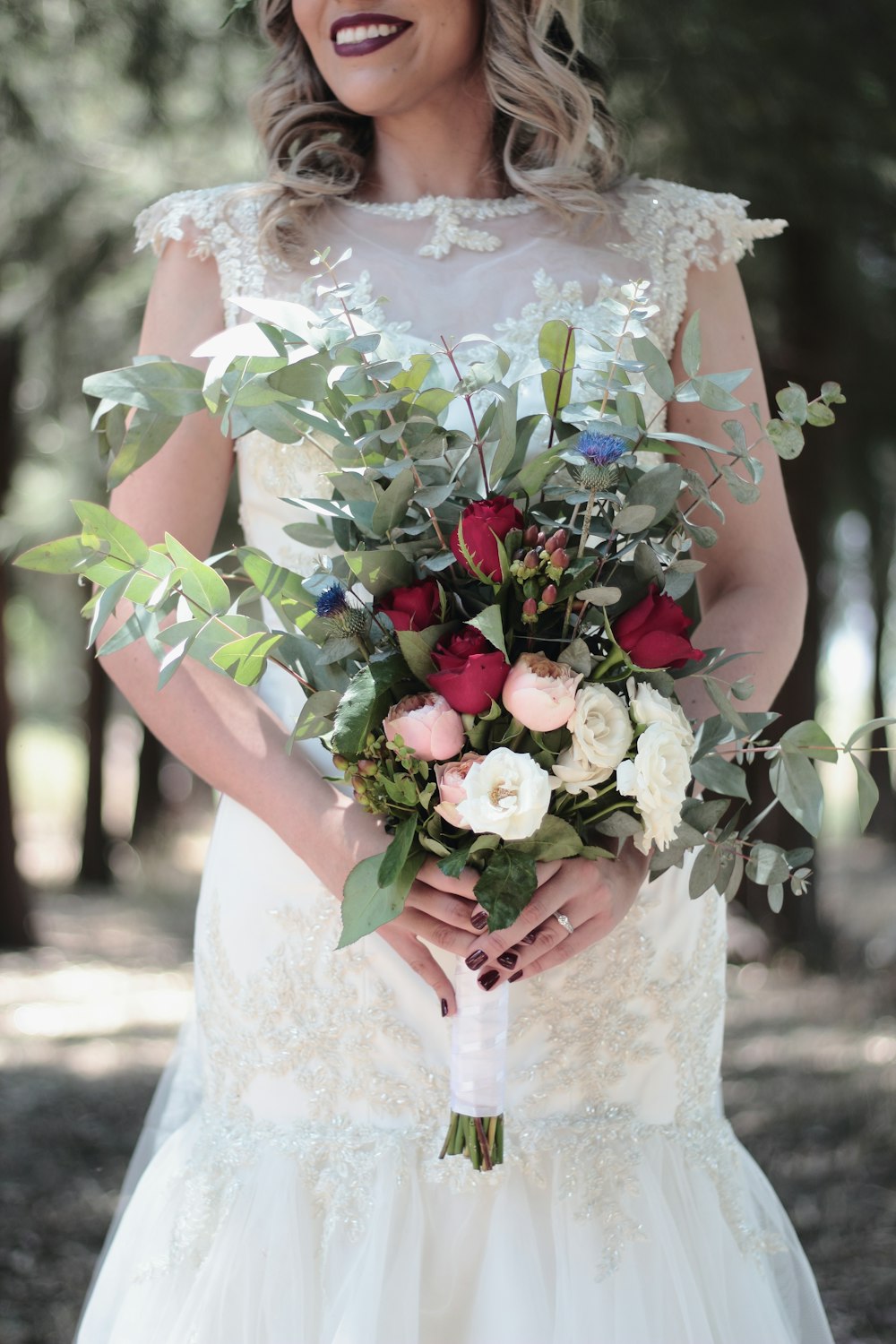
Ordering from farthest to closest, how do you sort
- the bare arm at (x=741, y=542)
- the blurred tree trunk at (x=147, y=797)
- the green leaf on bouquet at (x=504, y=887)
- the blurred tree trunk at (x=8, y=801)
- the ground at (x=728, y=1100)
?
the blurred tree trunk at (x=147, y=797), the blurred tree trunk at (x=8, y=801), the ground at (x=728, y=1100), the bare arm at (x=741, y=542), the green leaf on bouquet at (x=504, y=887)

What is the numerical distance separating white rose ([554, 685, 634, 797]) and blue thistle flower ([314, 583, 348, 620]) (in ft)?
1.06

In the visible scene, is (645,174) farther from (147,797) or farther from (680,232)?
(147,797)

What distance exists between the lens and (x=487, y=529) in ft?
5.68

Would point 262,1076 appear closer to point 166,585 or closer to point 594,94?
point 166,585

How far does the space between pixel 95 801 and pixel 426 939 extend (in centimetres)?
1352

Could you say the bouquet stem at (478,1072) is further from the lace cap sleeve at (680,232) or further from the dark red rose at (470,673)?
the lace cap sleeve at (680,232)

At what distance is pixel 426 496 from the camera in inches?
70.7

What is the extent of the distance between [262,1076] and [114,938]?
391 inches

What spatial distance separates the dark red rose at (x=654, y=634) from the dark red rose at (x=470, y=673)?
157 mm

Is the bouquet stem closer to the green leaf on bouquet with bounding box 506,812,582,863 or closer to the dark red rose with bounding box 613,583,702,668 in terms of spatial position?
the green leaf on bouquet with bounding box 506,812,582,863

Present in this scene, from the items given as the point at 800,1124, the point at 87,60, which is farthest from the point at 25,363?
the point at 800,1124

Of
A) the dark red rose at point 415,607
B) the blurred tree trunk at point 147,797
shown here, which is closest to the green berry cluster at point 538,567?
the dark red rose at point 415,607

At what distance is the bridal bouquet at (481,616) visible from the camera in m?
1.75

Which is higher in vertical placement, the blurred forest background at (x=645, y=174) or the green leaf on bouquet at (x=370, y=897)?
the blurred forest background at (x=645, y=174)
